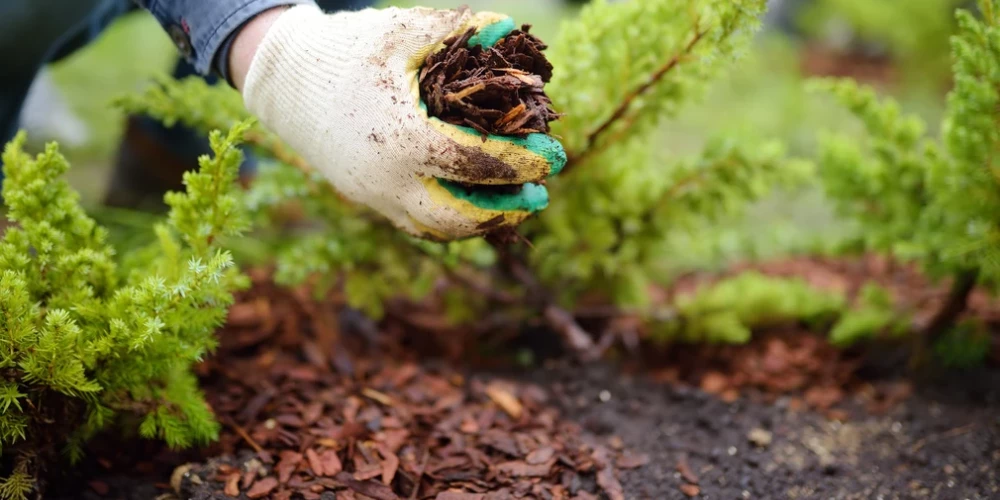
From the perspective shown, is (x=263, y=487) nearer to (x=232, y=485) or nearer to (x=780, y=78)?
(x=232, y=485)

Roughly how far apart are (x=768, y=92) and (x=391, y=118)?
4.98m

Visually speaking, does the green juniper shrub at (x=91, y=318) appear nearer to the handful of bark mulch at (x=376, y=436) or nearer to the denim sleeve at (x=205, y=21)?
the handful of bark mulch at (x=376, y=436)

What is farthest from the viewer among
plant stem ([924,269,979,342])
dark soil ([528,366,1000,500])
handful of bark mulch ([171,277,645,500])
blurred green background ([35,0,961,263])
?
blurred green background ([35,0,961,263])

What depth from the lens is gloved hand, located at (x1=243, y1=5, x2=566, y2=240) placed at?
1407mm

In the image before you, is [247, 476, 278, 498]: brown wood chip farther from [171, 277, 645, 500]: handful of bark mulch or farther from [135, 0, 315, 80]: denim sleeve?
[135, 0, 315, 80]: denim sleeve

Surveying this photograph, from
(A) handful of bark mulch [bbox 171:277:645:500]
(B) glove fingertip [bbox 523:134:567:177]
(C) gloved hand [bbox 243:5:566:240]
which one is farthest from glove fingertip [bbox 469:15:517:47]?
(A) handful of bark mulch [bbox 171:277:645:500]

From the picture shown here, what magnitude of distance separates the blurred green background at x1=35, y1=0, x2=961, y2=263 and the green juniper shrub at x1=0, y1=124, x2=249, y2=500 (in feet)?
6.02

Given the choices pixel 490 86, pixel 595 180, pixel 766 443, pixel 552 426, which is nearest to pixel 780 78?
pixel 595 180

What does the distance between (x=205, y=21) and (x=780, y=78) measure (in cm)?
555

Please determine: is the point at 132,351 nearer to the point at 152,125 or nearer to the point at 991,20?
the point at 152,125

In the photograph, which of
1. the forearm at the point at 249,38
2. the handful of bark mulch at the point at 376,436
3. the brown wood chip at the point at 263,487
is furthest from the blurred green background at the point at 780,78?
the brown wood chip at the point at 263,487

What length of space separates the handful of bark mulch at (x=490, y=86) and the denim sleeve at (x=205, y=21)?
0.51m

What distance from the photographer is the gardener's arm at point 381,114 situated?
4.63ft

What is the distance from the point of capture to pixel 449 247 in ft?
6.59
